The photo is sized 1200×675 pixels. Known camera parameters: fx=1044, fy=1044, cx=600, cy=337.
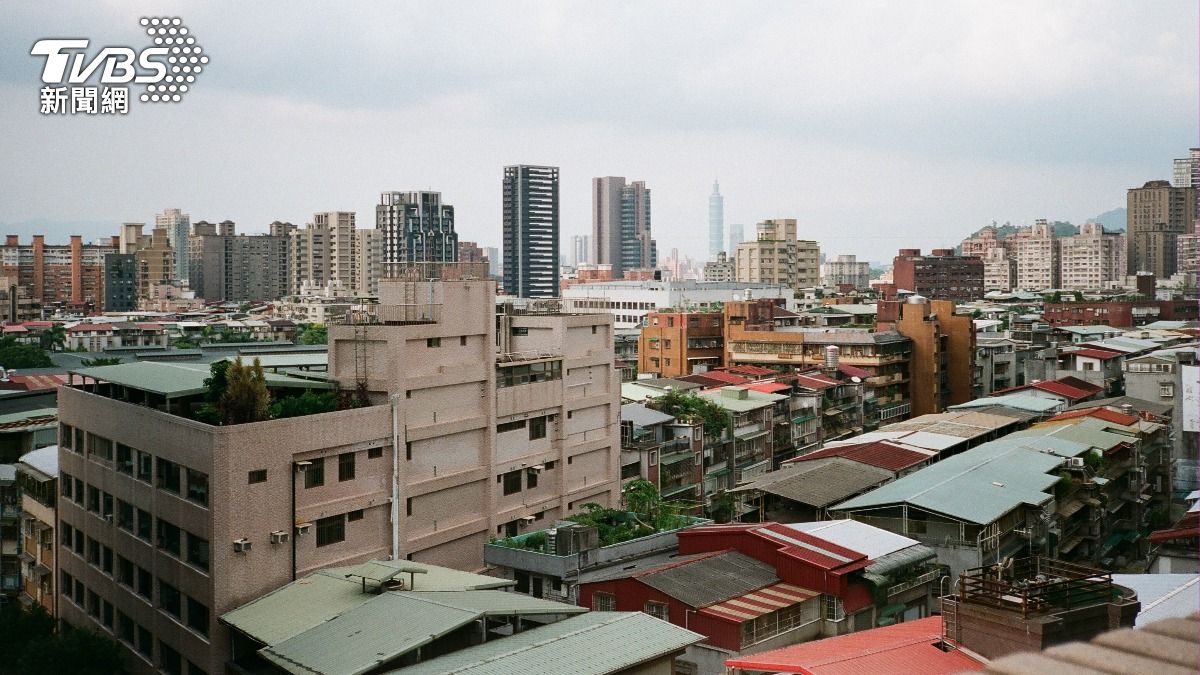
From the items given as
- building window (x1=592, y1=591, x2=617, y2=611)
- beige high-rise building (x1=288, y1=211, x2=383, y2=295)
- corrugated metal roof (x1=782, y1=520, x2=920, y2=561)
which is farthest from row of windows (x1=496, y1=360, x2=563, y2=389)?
beige high-rise building (x1=288, y1=211, x2=383, y2=295)

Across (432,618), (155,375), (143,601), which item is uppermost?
(155,375)

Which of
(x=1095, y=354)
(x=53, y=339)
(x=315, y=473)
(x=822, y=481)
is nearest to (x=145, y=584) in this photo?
(x=315, y=473)

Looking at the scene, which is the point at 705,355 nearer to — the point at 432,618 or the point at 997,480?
the point at 997,480

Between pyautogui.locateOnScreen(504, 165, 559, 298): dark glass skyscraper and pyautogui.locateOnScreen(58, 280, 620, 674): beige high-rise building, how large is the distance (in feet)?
177

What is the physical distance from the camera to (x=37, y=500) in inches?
511

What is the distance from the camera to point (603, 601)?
31.9 ft

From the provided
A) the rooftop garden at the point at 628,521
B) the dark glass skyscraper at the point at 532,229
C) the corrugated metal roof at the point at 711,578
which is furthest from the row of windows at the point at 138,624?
the dark glass skyscraper at the point at 532,229

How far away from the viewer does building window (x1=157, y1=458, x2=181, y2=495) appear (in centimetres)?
973

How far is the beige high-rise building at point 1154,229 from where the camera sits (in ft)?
188

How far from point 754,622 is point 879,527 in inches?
129

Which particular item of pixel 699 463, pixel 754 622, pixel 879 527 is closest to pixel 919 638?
pixel 754 622

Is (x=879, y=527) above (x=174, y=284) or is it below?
below

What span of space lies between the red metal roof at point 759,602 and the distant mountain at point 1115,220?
6432cm

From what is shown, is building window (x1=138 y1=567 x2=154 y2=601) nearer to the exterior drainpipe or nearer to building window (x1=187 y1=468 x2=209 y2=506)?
building window (x1=187 y1=468 x2=209 y2=506)
